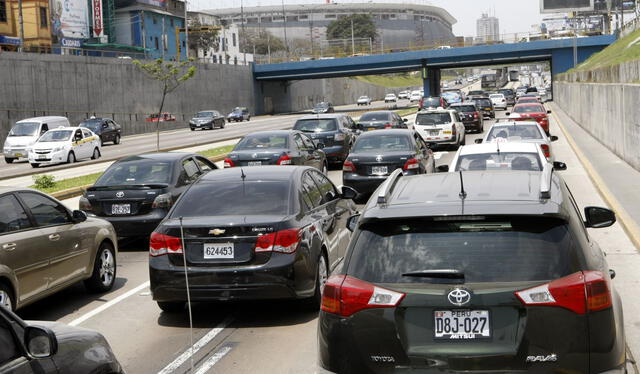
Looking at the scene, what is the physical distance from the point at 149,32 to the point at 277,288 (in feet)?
340

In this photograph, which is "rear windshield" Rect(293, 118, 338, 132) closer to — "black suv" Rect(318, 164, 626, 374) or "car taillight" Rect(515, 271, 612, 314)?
"black suv" Rect(318, 164, 626, 374)

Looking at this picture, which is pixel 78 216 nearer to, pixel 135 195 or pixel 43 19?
pixel 135 195

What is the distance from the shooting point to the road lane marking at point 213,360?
763 centimetres

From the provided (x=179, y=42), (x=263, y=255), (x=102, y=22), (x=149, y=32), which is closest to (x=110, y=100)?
(x=102, y=22)

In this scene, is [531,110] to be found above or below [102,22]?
below

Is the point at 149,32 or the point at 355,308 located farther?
the point at 149,32

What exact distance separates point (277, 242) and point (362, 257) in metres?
3.95

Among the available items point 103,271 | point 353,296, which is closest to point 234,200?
point 103,271

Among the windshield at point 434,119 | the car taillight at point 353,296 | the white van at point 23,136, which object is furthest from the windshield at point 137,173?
the white van at point 23,136

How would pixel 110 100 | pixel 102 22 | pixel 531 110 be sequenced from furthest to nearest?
pixel 102 22, pixel 110 100, pixel 531 110

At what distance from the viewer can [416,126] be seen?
1328 inches

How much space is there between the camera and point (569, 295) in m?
4.68

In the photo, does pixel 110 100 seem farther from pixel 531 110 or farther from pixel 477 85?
pixel 477 85

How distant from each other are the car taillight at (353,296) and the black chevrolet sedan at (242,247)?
367cm
